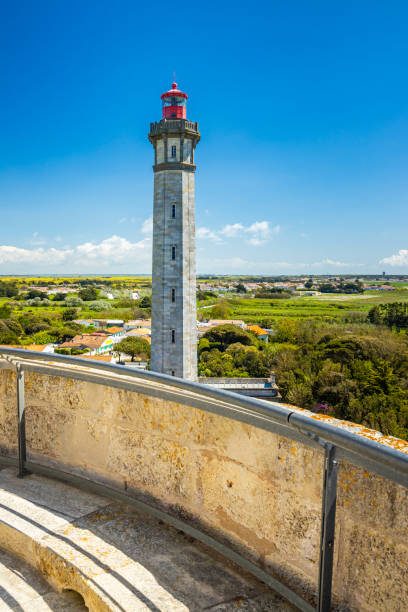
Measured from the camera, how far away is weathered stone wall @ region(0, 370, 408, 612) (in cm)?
140

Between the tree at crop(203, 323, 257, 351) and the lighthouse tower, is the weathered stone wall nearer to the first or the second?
the lighthouse tower

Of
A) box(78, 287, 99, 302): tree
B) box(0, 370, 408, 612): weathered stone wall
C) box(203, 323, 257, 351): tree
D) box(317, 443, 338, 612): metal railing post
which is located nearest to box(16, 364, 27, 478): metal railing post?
box(0, 370, 408, 612): weathered stone wall

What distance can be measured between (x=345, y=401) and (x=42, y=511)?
78.2 feet

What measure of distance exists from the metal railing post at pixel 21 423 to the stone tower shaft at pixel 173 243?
13270mm

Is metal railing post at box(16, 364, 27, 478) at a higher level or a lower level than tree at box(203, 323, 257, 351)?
higher

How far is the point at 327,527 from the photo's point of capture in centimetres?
143

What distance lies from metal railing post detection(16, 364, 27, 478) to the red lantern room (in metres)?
15.5

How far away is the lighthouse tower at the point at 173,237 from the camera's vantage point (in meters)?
15.6

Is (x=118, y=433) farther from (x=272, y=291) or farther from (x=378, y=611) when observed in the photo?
(x=272, y=291)

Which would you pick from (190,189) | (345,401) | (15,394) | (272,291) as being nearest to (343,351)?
(345,401)

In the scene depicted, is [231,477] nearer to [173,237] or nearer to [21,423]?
[21,423]

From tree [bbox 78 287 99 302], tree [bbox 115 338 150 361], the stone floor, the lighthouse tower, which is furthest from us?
tree [bbox 78 287 99 302]

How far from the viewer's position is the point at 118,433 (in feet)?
7.59

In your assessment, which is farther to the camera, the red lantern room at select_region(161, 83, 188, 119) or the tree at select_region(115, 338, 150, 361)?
the tree at select_region(115, 338, 150, 361)
